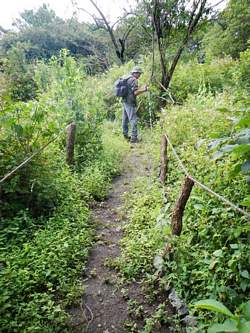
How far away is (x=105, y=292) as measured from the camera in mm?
3096

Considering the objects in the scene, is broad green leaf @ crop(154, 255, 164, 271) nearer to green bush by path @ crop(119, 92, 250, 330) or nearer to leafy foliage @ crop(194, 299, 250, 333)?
green bush by path @ crop(119, 92, 250, 330)

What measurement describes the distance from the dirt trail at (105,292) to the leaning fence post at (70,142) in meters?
1.55

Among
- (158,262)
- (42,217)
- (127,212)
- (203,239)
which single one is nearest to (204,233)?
(203,239)

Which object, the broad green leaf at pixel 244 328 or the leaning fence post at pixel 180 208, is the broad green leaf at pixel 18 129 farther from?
the broad green leaf at pixel 244 328

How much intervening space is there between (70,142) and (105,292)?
333 cm

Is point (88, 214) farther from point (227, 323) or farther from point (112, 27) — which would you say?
point (112, 27)

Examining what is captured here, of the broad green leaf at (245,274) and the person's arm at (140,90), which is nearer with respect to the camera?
the broad green leaf at (245,274)

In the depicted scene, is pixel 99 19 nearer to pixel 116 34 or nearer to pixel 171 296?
pixel 116 34

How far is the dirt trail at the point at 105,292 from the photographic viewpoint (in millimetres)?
2701

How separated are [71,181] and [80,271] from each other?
2056mm

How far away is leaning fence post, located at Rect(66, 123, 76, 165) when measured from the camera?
5.71 m

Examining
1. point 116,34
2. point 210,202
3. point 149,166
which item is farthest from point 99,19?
point 210,202

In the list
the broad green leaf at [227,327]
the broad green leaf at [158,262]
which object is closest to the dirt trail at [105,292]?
the broad green leaf at [158,262]

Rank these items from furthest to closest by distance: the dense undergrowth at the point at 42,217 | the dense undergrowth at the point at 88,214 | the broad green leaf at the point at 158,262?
the broad green leaf at the point at 158,262
the dense undergrowth at the point at 42,217
the dense undergrowth at the point at 88,214
